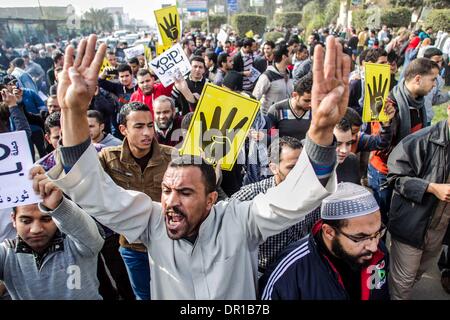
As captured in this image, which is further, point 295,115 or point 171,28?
point 171,28

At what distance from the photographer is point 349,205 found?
1.96 meters

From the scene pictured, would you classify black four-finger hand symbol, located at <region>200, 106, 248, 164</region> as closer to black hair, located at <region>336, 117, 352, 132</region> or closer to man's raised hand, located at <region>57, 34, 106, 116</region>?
black hair, located at <region>336, 117, 352, 132</region>

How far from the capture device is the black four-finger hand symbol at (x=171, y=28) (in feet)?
22.1

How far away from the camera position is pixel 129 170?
2.85 metres

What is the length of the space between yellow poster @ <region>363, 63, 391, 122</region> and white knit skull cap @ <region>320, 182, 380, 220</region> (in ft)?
5.25

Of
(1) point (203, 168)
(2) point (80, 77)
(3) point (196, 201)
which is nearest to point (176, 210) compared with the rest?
(3) point (196, 201)

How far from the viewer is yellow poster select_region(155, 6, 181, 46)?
6629 millimetres

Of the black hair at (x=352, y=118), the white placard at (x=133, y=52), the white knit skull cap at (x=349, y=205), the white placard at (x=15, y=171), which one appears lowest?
the white knit skull cap at (x=349, y=205)

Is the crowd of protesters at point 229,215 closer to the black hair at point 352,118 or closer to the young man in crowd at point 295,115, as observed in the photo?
the black hair at point 352,118

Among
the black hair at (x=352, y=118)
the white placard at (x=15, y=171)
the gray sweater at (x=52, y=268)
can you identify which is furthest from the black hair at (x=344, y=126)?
the white placard at (x=15, y=171)

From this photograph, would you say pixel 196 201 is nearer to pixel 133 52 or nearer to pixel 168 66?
pixel 168 66

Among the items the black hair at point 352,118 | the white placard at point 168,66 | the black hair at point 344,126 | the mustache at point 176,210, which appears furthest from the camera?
the white placard at point 168,66

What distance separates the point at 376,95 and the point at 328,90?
2.33m
